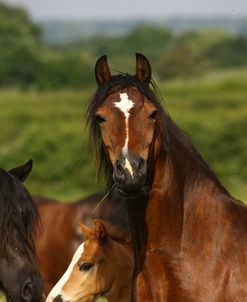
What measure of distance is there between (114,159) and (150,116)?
332mm

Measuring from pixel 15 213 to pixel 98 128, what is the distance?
0.77m

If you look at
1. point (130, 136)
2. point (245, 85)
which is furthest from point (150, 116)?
point (245, 85)

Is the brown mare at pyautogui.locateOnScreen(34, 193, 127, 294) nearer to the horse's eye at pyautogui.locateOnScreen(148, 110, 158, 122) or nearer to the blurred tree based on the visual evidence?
the horse's eye at pyautogui.locateOnScreen(148, 110, 158, 122)

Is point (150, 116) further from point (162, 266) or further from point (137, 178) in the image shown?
point (162, 266)

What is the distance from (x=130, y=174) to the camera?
5418 millimetres

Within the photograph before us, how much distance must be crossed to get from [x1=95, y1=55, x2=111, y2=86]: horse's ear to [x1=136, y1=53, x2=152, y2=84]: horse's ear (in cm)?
19

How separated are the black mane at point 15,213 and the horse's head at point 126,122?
652 millimetres

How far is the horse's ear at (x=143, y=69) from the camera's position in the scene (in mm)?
5918

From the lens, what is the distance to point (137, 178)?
5422mm

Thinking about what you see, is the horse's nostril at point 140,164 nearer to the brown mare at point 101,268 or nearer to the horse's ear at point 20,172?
the horse's ear at point 20,172

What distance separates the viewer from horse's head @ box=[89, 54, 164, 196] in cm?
547

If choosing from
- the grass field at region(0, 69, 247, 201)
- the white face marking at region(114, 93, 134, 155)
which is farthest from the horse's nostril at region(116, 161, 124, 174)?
the grass field at region(0, 69, 247, 201)

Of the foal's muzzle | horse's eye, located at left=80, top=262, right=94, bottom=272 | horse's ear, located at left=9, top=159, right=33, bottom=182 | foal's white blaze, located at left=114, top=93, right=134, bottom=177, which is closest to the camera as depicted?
the foal's muzzle

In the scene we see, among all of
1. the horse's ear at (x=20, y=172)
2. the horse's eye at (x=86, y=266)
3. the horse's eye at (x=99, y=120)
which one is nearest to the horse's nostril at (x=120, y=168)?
the horse's eye at (x=99, y=120)
